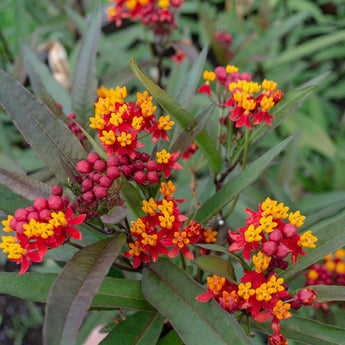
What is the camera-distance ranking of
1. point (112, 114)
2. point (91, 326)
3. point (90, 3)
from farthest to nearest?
point (90, 3)
point (91, 326)
point (112, 114)

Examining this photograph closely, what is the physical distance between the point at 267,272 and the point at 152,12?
3.46 feet

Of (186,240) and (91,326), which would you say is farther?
(91,326)

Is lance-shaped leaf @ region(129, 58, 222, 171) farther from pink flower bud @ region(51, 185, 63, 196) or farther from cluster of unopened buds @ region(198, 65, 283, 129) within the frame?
pink flower bud @ region(51, 185, 63, 196)

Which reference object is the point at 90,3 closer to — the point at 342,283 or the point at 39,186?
the point at 39,186

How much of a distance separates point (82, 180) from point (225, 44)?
1.33m

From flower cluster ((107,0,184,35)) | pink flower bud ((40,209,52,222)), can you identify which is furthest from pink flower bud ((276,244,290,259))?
flower cluster ((107,0,184,35))

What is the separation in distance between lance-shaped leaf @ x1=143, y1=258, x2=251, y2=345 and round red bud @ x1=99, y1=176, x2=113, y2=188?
227 millimetres

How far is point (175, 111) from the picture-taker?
89cm

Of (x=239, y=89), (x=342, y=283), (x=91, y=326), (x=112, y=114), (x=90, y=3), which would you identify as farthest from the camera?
(x=90, y=3)

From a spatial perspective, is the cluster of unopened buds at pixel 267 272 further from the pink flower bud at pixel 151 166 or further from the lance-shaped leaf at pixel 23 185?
the lance-shaped leaf at pixel 23 185

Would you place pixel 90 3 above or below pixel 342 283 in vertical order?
above

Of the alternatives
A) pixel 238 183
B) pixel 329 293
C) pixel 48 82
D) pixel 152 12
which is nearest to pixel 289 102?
pixel 238 183

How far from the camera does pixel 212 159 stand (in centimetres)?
102

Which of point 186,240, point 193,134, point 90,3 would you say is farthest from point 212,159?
point 90,3
